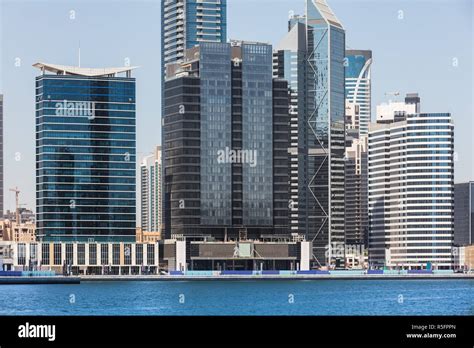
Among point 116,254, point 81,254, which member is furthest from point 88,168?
point 116,254

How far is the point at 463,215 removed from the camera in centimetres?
13900

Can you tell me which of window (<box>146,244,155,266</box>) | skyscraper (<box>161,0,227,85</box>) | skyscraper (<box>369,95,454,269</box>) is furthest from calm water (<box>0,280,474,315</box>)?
skyscraper (<box>161,0,227,85</box>)

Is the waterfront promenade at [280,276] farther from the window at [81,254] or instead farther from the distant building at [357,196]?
the distant building at [357,196]

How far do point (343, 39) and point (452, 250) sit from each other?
1388 inches

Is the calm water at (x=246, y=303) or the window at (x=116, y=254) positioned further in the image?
the window at (x=116, y=254)

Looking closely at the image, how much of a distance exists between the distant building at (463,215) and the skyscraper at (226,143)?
23.8 m

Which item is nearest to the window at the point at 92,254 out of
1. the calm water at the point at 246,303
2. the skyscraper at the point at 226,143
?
the skyscraper at the point at 226,143

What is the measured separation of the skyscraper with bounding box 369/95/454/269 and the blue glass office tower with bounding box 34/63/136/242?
35.3 m

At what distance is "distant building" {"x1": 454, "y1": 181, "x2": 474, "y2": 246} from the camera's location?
133875 mm

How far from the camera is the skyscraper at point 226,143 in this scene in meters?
120

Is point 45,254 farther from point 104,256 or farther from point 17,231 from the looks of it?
point 17,231

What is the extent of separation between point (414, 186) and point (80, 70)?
44.3 meters
